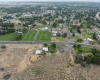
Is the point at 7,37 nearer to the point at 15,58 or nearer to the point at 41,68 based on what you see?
the point at 15,58

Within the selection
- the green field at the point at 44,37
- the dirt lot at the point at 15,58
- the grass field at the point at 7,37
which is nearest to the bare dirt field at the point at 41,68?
the dirt lot at the point at 15,58

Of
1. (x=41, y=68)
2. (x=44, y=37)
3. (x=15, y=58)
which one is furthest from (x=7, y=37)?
(x=41, y=68)

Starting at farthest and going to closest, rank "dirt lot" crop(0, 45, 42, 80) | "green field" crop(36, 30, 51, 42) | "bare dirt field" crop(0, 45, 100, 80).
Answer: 1. "green field" crop(36, 30, 51, 42)
2. "dirt lot" crop(0, 45, 42, 80)
3. "bare dirt field" crop(0, 45, 100, 80)

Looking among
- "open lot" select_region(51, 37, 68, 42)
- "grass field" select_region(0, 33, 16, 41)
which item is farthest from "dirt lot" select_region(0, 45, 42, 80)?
"open lot" select_region(51, 37, 68, 42)

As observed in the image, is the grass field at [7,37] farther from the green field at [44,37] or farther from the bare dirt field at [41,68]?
the bare dirt field at [41,68]

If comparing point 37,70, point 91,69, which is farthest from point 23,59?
point 91,69

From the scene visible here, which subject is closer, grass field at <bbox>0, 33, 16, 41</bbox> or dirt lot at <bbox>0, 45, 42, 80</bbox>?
dirt lot at <bbox>0, 45, 42, 80</bbox>

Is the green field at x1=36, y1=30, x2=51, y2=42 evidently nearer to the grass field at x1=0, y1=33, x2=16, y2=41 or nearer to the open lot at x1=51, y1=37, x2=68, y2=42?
the open lot at x1=51, y1=37, x2=68, y2=42

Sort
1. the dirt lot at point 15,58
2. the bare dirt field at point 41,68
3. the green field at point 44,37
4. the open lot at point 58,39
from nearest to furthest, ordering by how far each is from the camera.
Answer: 1. the bare dirt field at point 41,68
2. the dirt lot at point 15,58
3. the green field at point 44,37
4. the open lot at point 58,39

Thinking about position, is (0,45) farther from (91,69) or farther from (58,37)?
(91,69)
